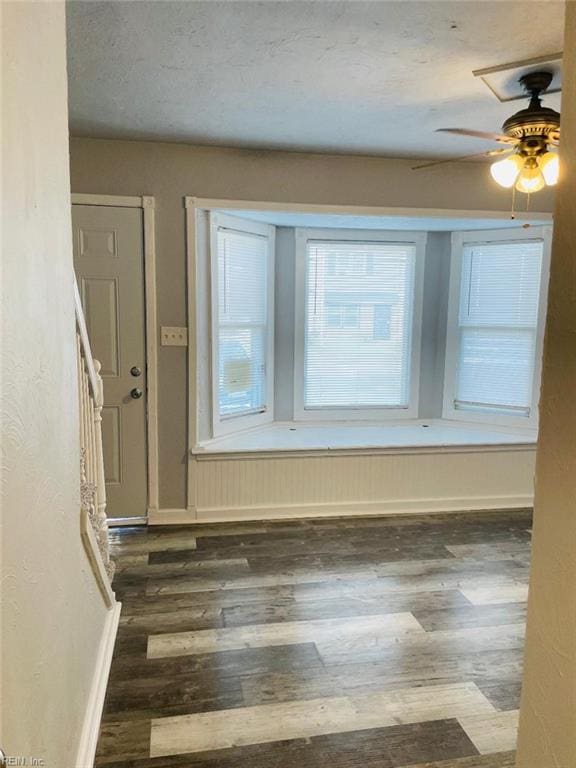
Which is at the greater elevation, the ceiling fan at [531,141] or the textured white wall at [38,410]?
the ceiling fan at [531,141]

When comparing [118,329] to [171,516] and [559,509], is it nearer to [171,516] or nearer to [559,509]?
[171,516]

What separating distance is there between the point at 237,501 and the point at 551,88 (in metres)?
3.06

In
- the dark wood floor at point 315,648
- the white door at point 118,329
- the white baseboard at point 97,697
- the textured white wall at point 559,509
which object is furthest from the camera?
the white door at point 118,329

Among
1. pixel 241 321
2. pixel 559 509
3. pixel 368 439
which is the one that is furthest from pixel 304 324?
pixel 559 509

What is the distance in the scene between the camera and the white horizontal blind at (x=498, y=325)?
425 centimetres

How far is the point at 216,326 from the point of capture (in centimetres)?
375

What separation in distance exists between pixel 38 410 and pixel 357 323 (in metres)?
3.61

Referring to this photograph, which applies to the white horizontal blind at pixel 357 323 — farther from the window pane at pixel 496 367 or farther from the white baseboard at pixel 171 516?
the white baseboard at pixel 171 516

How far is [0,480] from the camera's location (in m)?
0.92

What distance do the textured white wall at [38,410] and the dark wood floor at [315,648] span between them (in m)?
0.49

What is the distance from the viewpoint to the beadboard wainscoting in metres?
3.77

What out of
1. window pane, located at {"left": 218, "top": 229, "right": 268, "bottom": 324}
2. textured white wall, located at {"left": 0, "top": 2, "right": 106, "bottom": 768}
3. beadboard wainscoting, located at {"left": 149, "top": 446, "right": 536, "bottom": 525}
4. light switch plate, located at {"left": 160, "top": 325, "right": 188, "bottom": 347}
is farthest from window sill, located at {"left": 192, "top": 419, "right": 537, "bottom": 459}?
textured white wall, located at {"left": 0, "top": 2, "right": 106, "bottom": 768}

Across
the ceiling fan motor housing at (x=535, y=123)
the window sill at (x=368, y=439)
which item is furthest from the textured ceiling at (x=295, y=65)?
the window sill at (x=368, y=439)

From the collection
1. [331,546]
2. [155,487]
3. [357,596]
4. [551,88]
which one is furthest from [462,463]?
[551,88]
